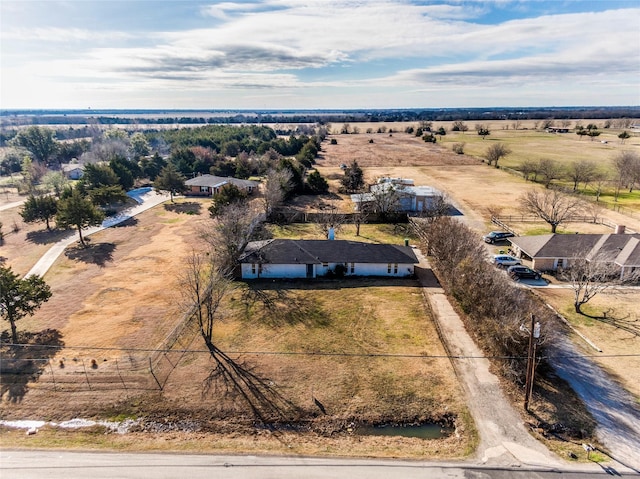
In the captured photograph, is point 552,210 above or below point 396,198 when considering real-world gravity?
below

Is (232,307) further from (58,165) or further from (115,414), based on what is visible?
(58,165)

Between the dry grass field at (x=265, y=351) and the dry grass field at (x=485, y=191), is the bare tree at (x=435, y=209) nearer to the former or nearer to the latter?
the dry grass field at (x=485, y=191)

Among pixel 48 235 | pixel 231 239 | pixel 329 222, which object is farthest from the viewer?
pixel 48 235

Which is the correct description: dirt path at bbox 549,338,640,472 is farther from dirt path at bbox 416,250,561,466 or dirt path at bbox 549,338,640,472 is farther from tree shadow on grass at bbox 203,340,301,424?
tree shadow on grass at bbox 203,340,301,424

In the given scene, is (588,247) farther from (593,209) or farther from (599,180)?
(599,180)

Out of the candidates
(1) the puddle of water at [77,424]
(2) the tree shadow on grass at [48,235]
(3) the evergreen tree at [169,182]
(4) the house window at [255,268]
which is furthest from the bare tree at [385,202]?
(1) the puddle of water at [77,424]

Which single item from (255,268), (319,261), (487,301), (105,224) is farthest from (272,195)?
(487,301)

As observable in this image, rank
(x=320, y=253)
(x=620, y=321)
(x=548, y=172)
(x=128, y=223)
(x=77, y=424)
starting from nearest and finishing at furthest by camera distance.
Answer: (x=77, y=424) < (x=620, y=321) < (x=320, y=253) < (x=128, y=223) < (x=548, y=172)
